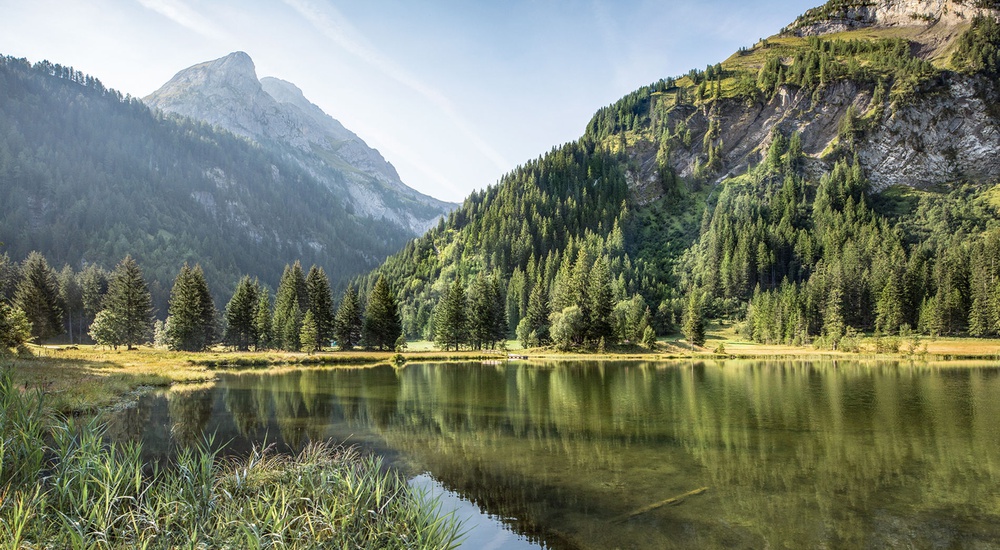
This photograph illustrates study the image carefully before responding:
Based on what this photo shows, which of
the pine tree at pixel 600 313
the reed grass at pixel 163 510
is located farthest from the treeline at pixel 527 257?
the reed grass at pixel 163 510

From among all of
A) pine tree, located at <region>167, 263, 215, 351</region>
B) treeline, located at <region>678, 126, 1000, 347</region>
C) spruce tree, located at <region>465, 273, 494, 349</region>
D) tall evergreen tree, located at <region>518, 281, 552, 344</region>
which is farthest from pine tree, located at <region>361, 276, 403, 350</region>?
treeline, located at <region>678, 126, 1000, 347</region>

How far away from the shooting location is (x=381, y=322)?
96938 millimetres

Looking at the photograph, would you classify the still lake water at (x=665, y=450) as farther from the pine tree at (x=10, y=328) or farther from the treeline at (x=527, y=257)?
the treeline at (x=527, y=257)

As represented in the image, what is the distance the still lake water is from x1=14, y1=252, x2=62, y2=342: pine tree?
7407 cm

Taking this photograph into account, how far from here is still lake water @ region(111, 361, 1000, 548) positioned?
49.6 feet

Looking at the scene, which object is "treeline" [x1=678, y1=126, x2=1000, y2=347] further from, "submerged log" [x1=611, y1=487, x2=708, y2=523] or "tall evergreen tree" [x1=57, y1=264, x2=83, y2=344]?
"tall evergreen tree" [x1=57, y1=264, x2=83, y2=344]

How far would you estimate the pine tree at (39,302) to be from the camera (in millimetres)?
90312

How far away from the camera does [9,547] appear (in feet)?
25.6

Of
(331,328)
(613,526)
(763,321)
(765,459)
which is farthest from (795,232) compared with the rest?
(613,526)

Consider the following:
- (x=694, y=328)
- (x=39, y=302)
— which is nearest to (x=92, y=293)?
(x=39, y=302)

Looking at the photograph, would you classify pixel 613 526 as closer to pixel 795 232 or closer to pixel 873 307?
pixel 873 307

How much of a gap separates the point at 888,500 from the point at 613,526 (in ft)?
34.7

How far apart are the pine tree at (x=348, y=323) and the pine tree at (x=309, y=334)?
6741 mm

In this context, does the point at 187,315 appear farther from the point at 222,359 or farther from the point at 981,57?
the point at 981,57
